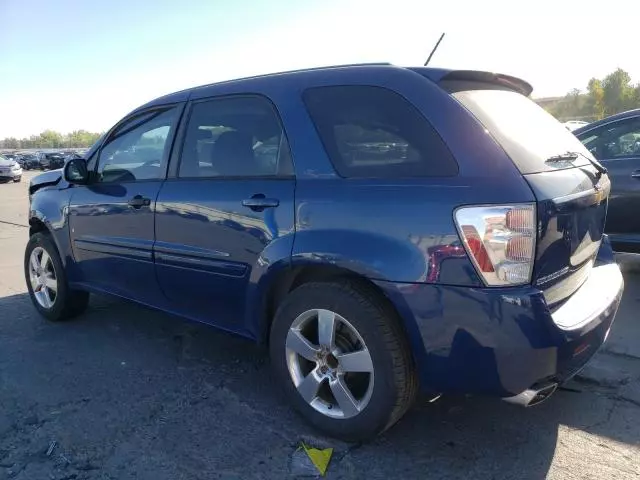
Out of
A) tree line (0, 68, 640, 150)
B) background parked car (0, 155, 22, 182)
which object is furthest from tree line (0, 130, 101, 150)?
background parked car (0, 155, 22, 182)

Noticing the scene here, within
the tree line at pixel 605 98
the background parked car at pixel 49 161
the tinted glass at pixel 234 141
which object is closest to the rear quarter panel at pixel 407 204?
the tinted glass at pixel 234 141

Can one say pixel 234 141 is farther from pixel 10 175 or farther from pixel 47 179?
pixel 10 175

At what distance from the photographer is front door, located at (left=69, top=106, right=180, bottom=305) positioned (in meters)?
3.48

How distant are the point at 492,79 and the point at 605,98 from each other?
46.7 metres

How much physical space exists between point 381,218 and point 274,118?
97 cm

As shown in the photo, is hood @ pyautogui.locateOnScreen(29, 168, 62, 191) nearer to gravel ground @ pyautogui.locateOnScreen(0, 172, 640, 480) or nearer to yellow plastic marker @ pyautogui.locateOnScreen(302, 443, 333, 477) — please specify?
gravel ground @ pyautogui.locateOnScreen(0, 172, 640, 480)

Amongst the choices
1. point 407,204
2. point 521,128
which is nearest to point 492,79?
point 521,128

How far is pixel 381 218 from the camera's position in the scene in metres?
2.34

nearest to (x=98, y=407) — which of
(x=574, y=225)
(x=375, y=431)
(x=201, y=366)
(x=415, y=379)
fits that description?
(x=201, y=366)

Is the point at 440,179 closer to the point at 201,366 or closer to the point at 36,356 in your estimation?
the point at 201,366

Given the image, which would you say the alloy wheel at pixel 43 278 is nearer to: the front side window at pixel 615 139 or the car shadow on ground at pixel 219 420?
the car shadow on ground at pixel 219 420

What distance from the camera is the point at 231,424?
9.47ft

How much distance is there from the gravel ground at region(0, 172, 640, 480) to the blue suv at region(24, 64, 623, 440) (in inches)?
12.0

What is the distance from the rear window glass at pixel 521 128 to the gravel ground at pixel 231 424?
4.42 feet
